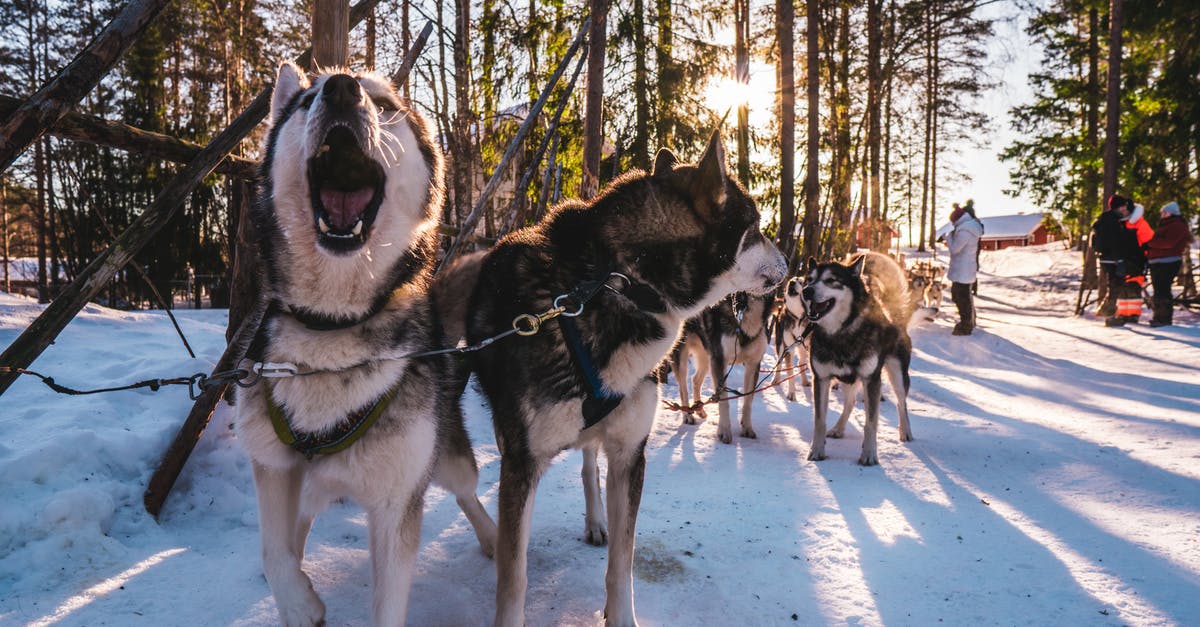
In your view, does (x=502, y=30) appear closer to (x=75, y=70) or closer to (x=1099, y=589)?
(x=75, y=70)

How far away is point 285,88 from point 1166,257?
15.6m

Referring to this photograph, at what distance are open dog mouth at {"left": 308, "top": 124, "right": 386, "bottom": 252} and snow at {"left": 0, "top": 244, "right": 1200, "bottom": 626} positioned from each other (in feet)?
4.87

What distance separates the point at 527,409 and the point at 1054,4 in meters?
25.0

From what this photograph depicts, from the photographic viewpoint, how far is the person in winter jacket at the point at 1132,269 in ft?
39.0

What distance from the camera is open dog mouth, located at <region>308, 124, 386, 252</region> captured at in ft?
5.94

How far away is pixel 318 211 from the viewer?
1.85 m

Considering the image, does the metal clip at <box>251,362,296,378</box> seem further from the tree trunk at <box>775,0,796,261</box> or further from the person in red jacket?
the person in red jacket

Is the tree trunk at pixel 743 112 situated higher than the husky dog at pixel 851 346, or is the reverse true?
the tree trunk at pixel 743 112

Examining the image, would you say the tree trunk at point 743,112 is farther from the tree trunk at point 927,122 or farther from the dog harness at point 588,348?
the dog harness at point 588,348

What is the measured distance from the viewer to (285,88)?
2.07 m

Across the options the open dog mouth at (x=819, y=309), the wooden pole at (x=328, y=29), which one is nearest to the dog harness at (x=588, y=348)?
the wooden pole at (x=328, y=29)

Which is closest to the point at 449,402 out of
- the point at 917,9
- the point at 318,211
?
the point at 318,211

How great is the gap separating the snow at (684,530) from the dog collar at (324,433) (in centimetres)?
87

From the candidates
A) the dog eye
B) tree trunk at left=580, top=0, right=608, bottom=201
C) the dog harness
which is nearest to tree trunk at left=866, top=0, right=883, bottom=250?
tree trunk at left=580, top=0, right=608, bottom=201
